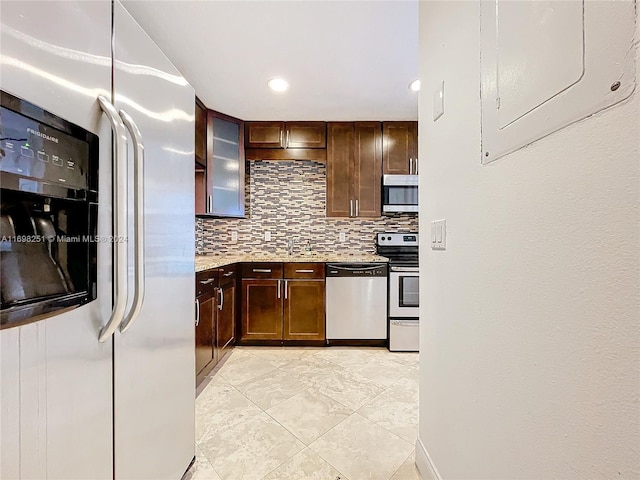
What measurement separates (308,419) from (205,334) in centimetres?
98

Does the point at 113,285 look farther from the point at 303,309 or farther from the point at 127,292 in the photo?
the point at 303,309

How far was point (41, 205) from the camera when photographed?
2.15 ft

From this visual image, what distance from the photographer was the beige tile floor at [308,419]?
1.40 metres

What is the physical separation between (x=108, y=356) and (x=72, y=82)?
72cm

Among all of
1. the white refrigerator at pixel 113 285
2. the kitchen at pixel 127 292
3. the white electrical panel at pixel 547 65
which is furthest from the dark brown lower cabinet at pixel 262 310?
the white electrical panel at pixel 547 65

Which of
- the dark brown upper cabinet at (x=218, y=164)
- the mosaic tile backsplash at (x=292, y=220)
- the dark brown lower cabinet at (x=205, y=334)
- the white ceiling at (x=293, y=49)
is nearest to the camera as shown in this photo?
the white ceiling at (x=293, y=49)

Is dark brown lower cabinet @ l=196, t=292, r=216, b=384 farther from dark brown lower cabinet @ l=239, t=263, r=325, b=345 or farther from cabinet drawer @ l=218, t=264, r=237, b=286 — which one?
dark brown lower cabinet @ l=239, t=263, r=325, b=345

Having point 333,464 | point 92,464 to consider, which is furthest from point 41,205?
point 333,464

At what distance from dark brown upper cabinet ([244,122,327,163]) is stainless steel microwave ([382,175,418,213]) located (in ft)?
2.63

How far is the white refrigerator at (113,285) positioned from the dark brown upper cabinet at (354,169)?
2047mm

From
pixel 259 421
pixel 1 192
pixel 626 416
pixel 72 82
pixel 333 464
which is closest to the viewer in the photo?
pixel 626 416

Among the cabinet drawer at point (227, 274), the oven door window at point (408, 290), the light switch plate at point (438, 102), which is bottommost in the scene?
the oven door window at point (408, 290)

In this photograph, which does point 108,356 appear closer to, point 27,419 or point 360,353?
point 27,419

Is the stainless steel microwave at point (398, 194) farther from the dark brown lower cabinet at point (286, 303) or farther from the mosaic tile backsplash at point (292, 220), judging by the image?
the dark brown lower cabinet at point (286, 303)
